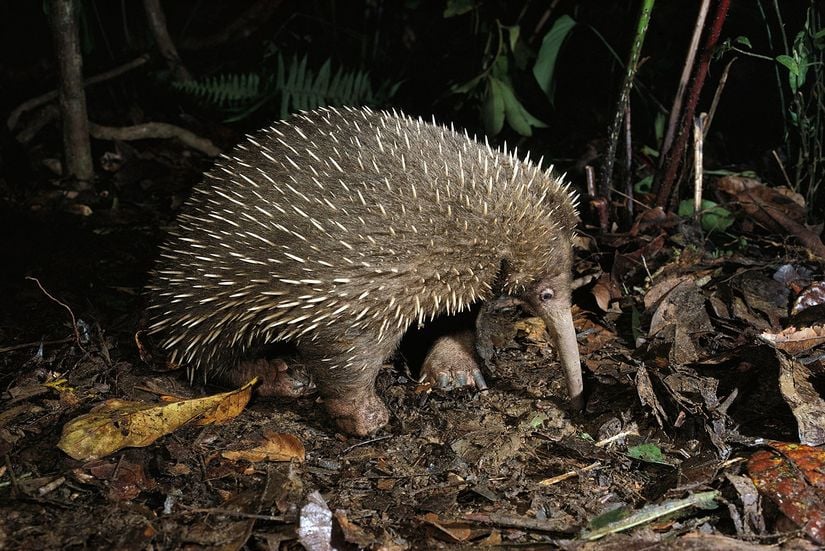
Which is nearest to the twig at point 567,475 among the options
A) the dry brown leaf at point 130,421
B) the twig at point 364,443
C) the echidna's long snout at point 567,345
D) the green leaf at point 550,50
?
the echidna's long snout at point 567,345

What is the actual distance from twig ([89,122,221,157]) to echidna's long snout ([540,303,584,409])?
3.65 metres

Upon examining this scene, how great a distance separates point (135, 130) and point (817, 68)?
16.3 ft

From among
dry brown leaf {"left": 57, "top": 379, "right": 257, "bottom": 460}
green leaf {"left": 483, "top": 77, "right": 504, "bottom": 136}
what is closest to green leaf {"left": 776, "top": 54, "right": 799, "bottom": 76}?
green leaf {"left": 483, "top": 77, "right": 504, "bottom": 136}

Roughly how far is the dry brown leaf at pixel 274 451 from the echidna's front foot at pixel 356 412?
238 mm

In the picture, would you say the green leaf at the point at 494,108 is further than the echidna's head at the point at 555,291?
Yes

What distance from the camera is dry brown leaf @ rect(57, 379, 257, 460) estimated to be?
143 inches

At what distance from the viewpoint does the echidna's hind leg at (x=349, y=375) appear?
3814mm

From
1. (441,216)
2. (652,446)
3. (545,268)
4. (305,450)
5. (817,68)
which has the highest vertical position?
(817,68)

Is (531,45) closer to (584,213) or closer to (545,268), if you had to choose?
(584,213)

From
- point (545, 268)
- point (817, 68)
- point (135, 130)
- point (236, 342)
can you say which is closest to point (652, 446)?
point (545, 268)

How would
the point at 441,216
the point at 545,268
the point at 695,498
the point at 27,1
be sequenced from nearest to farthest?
1. the point at 695,498
2. the point at 441,216
3. the point at 545,268
4. the point at 27,1

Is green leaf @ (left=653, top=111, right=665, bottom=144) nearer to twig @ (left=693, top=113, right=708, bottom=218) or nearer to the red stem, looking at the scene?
the red stem

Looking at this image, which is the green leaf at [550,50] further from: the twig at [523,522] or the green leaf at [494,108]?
the twig at [523,522]

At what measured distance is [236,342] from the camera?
164 inches
